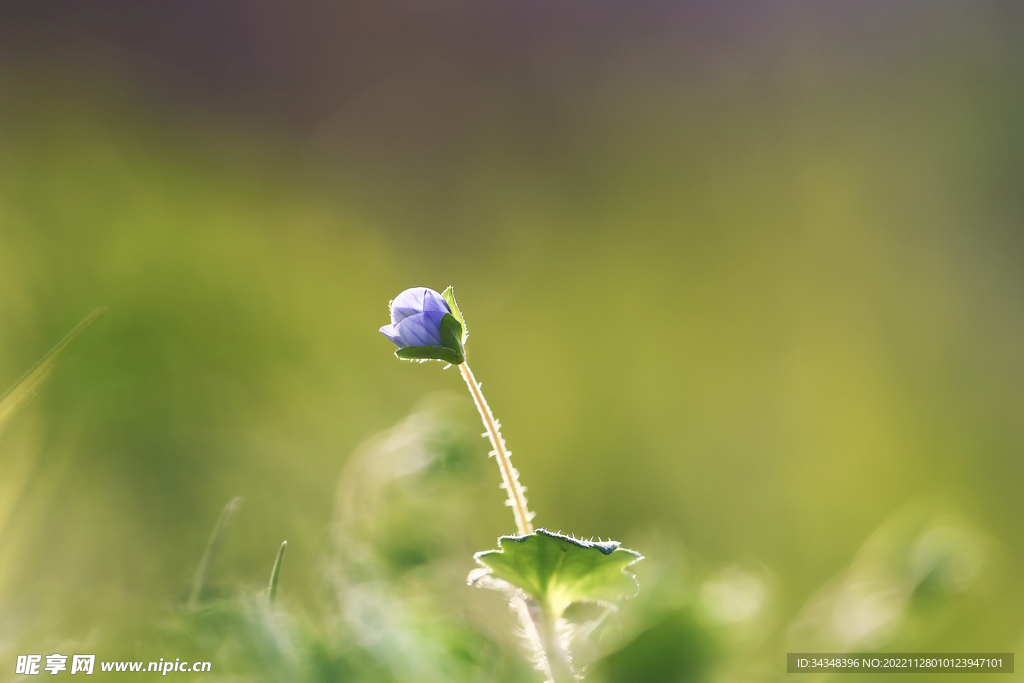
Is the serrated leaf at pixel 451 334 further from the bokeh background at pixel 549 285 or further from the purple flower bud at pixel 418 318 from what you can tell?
the bokeh background at pixel 549 285

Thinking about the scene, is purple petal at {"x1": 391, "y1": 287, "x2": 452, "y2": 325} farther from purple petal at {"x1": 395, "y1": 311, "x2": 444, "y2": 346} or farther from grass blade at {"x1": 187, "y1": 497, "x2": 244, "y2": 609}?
grass blade at {"x1": 187, "y1": 497, "x2": 244, "y2": 609}

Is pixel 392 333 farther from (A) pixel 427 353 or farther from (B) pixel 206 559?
(B) pixel 206 559

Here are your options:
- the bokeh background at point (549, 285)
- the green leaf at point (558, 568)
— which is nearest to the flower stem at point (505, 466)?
the green leaf at point (558, 568)

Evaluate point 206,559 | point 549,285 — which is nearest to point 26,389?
point 206,559

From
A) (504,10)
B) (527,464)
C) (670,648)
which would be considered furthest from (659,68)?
(670,648)

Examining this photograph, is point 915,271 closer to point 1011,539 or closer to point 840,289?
point 840,289

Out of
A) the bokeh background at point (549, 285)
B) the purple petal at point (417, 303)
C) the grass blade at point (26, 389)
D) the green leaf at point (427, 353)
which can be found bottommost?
the grass blade at point (26, 389)

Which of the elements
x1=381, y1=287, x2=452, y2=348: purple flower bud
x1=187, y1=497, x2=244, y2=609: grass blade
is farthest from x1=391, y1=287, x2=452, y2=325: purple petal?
x1=187, y1=497, x2=244, y2=609: grass blade

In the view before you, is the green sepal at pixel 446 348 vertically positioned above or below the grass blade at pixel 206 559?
above
